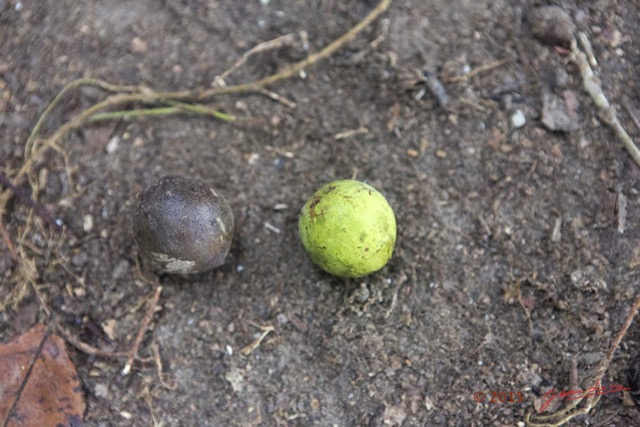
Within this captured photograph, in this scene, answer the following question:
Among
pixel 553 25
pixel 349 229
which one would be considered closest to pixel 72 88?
pixel 349 229

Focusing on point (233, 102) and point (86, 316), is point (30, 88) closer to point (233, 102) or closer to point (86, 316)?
point (233, 102)

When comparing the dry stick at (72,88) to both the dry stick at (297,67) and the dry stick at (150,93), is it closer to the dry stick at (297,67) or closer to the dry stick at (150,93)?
the dry stick at (150,93)

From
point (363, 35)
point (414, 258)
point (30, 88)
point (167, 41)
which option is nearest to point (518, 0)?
point (363, 35)

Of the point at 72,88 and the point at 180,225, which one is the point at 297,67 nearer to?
the point at 180,225

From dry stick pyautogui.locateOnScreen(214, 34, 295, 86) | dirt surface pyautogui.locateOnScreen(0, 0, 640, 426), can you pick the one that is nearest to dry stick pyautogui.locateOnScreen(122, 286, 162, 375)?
dirt surface pyautogui.locateOnScreen(0, 0, 640, 426)

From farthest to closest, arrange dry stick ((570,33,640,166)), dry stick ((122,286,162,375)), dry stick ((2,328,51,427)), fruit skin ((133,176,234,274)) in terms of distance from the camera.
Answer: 1. dry stick ((570,33,640,166))
2. dry stick ((122,286,162,375))
3. dry stick ((2,328,51,427))
4. fruit skin ((133,176,234,274))

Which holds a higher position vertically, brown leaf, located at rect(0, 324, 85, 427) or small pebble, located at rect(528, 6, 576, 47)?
small pebble, located at rect(528, 6, 576, 47)

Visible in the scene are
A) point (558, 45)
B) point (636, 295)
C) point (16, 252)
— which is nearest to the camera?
point (636, 295)

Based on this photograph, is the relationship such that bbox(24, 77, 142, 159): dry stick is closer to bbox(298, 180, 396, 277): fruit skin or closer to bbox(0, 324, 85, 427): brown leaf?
bbox(0, 324, 85, 427): brown leaf
